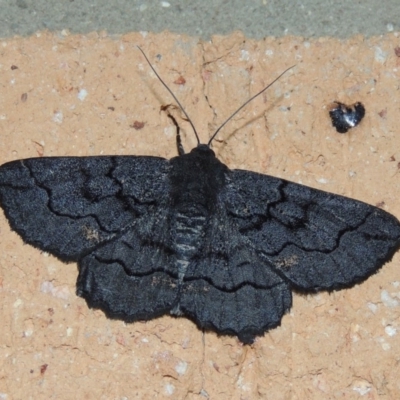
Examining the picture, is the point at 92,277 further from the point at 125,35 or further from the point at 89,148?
the point at 125,35

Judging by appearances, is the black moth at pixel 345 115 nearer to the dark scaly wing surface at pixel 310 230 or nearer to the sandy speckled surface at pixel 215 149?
the sandy speckled surface at pixel 215 149

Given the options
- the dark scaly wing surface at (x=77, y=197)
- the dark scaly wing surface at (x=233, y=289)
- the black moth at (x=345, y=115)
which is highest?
the black moth at (x=345, y=115)

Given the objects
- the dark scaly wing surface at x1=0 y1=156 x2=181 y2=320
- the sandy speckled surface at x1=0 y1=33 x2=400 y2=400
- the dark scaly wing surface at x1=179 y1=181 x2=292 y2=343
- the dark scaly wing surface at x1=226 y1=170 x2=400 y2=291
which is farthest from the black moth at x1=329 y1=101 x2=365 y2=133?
the dark scaly wing surface at x1=0 y1=156 x2=181 y2=320

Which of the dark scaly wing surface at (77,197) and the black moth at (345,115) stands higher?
the black moth at (345,115)

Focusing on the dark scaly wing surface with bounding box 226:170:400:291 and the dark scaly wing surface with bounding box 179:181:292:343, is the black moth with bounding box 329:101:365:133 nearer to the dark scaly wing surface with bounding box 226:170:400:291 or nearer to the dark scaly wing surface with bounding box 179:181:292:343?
the dark scaly wing surface with bounding box 226:170:400:291

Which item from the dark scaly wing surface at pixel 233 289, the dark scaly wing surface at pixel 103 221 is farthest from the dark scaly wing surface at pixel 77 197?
the dark scaly wing surface at pixel 233 289
